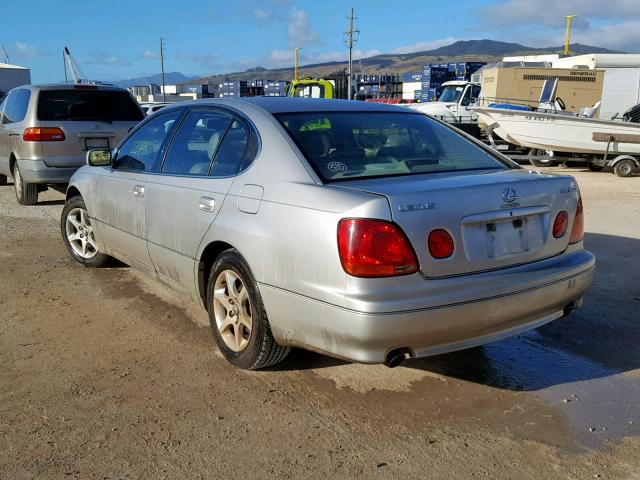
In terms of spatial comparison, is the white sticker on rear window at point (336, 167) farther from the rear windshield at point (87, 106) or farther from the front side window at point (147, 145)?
the rear windshield at point (87, 106)

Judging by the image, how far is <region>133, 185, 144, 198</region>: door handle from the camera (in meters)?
4.50

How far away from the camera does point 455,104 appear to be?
2072cm

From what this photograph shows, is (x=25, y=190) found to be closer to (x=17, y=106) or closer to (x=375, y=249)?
(x=17, y=106)

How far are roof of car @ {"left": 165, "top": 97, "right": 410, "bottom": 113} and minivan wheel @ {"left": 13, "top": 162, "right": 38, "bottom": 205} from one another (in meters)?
6.05

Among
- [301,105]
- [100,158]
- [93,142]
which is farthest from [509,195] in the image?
[93,142]

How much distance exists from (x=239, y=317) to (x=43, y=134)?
255 inches

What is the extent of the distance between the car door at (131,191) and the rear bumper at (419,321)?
172 cm

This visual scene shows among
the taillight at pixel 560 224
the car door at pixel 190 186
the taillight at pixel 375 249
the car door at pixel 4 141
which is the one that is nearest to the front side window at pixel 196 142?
the car door at pixel 190 186

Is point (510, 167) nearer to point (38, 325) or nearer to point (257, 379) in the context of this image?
point (257, 379)

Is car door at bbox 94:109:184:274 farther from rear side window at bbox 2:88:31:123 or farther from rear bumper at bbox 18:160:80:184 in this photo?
rear side window at bbox 2:88:31:123

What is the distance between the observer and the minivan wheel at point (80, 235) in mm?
5750

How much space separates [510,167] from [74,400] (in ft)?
9.76

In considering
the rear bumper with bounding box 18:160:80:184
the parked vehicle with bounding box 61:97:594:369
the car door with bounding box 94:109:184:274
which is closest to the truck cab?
the rear bumper with bounding box 18:160:80:184

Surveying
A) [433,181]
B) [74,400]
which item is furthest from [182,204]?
[433,181]
